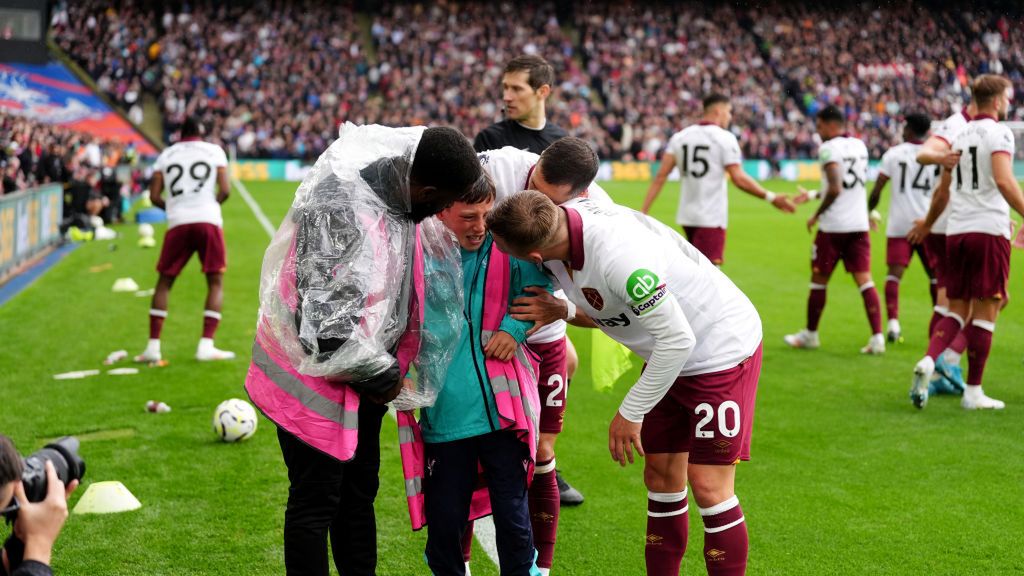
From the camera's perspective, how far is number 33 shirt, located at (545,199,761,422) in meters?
3.23

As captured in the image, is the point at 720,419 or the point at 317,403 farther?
the point at 720,419

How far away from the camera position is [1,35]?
27078 mm

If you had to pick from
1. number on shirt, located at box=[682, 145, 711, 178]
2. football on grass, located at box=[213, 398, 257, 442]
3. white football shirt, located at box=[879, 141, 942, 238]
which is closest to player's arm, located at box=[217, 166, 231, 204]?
football on grass, located at box=[213, 398, 257, 442]

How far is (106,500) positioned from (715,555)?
123 inches

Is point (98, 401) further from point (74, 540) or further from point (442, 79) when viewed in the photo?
point (442, 79)

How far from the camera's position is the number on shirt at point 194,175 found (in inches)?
344

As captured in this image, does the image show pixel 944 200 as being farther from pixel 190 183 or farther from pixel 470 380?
pixel 190 183

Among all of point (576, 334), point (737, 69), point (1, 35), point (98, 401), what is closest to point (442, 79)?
point (737, 69)

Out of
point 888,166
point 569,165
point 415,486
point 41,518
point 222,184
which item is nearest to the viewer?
point 41,518

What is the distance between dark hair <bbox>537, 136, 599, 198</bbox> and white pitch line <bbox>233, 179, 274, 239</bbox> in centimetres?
1522

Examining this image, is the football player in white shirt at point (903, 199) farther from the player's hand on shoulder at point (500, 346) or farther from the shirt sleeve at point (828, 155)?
the player's hand on shoulder at point (500, 346)

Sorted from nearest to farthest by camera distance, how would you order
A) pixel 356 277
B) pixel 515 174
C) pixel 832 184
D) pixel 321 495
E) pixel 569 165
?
1. pixel 356 277
2. pixel 321 495
3. pixel 569 165
4. pixel 515 174
5. pixel 832 184

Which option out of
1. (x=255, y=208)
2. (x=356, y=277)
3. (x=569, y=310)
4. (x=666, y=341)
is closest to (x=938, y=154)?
(x=569, y=310)

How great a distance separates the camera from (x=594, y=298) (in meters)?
3.40
